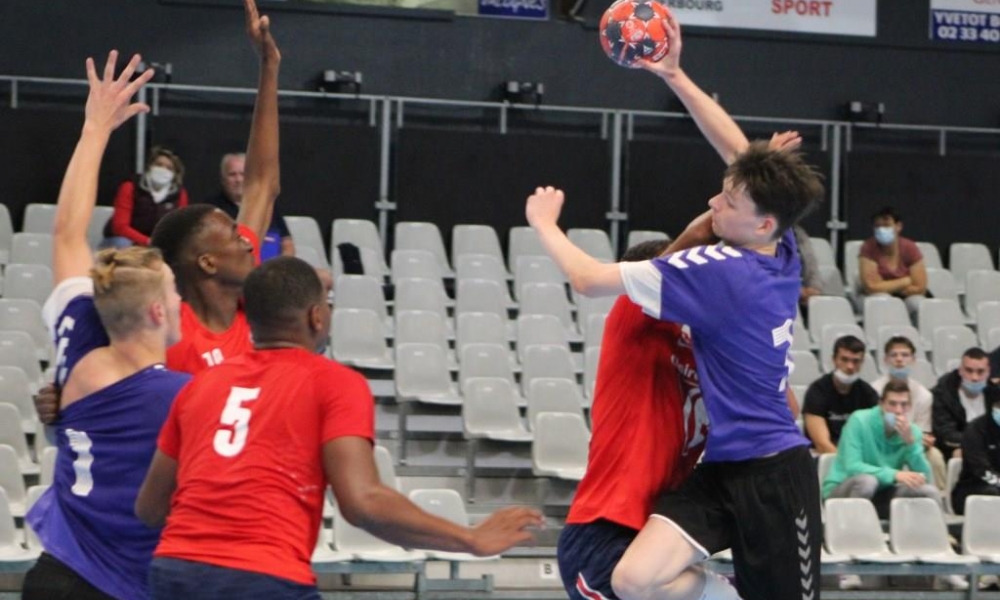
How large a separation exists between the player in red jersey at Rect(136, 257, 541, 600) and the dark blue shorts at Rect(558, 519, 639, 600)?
129 cm

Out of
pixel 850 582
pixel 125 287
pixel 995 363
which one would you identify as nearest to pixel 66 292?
pixel 125 287

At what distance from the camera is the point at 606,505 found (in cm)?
514

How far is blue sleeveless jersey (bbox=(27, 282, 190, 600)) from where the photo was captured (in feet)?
13.8

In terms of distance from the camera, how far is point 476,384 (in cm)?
1081

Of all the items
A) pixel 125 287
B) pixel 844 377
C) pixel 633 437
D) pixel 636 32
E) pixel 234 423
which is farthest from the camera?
pixel 844 377

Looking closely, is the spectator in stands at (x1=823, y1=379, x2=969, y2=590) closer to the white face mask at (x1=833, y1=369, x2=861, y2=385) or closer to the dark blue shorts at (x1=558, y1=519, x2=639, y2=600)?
the white face mask at (x1=833, y1=369, x2=861, y2=385)

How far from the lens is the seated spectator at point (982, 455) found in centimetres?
1077

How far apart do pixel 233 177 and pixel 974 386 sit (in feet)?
16.9

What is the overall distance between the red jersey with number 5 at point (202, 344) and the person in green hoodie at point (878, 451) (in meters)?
6.44

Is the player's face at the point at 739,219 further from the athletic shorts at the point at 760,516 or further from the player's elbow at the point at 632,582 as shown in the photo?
the player's elbow at the point at 632,582

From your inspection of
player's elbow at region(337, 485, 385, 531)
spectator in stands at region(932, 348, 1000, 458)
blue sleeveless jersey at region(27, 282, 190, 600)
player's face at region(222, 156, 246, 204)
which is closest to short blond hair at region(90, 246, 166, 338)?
blue sleeveless jersey at region(27, 282, 190, 600)

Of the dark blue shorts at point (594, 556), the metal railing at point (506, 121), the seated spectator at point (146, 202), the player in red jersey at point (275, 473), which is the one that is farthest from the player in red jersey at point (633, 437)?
the metal railing at point (506, 121)

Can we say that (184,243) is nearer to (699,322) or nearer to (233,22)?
(699,322)

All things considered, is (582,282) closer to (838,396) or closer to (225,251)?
(225,251)
